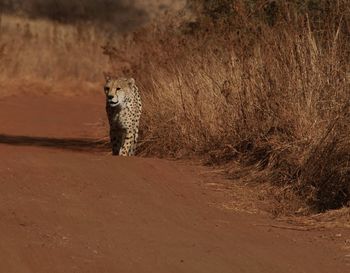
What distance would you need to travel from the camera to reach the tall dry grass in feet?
30.4

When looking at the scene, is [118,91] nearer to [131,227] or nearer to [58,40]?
[131,227]

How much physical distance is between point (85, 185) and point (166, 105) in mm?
4917

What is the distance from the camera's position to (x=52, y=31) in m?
28.9

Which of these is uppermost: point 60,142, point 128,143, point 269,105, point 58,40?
point 269,105

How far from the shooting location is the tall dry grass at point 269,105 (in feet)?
30.4

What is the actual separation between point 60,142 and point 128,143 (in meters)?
3.98

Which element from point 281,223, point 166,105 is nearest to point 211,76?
point 166,105

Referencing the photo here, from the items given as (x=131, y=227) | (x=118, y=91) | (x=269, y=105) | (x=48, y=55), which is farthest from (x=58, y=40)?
(x=131, y=227)

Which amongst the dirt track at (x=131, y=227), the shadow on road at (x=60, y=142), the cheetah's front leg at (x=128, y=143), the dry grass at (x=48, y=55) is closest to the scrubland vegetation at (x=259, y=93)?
the cheetah's front leg at (x=128, y=143)

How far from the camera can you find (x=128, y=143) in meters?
12.7

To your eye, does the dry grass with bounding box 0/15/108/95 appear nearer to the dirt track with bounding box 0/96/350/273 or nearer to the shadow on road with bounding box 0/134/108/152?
the shadow on road with bounding box 0/134/108/152

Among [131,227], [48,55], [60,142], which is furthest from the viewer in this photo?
[48,55]

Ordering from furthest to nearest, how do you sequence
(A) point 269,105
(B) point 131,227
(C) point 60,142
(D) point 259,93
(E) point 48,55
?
(E) point 48,55 < (C) point 60,142 < (D) point 259,93 < (A) point 269,105 < (B) point 131,227

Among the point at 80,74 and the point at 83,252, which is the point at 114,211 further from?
the point at 80,74
